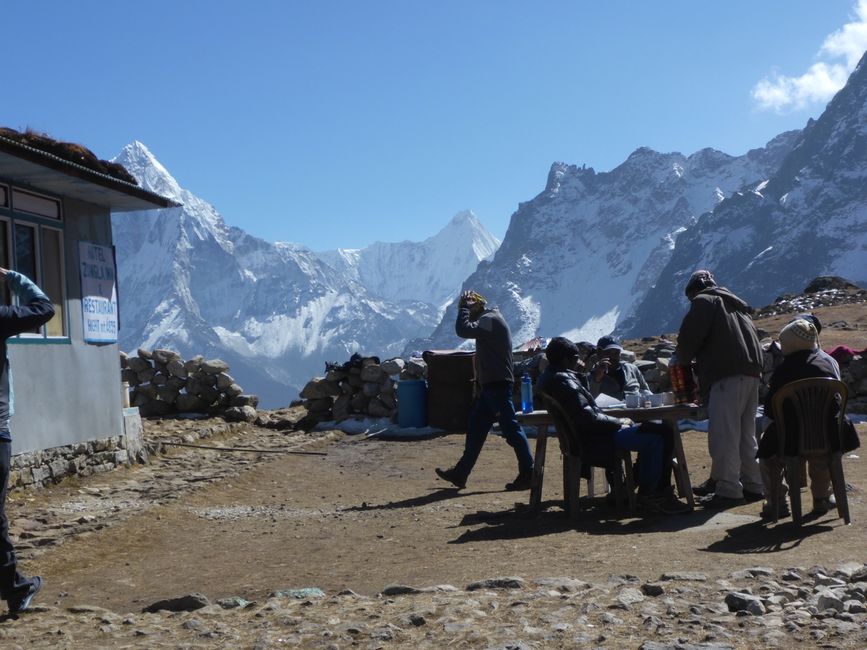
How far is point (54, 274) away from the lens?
10.5m

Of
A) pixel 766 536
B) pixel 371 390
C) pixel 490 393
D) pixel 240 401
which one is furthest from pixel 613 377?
pixel 240 401

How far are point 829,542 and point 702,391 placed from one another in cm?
168

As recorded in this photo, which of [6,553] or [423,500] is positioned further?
[423,500]

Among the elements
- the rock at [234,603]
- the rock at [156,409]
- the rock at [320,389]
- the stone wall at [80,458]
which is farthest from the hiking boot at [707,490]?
the rock at [156,409]

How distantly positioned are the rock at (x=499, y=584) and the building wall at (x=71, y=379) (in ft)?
19.2

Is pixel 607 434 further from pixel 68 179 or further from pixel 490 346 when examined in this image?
pixel 68 179

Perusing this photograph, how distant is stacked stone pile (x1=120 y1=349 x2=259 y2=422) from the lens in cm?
1781

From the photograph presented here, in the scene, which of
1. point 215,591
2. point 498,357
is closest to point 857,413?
point 498,357

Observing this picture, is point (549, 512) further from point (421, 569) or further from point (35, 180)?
point (35, 180)

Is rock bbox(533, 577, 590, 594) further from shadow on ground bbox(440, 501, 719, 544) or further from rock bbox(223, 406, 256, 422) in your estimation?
rock bbox(223, 406, 256, 422)

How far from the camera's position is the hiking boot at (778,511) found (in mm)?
6504

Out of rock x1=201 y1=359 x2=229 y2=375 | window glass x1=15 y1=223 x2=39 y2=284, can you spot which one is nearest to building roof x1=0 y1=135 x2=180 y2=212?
window glass x1=15 y1=223 x2=39 y2=284

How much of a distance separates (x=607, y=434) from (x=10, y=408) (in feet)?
12.7

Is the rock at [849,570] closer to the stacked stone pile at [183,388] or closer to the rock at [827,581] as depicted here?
the rock at [827,581]
